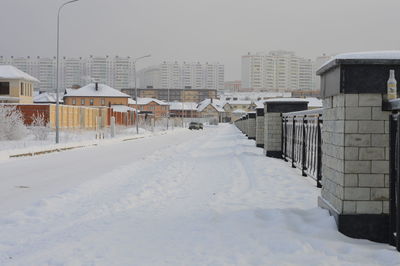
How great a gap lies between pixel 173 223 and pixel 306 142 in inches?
226

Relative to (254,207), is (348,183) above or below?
above

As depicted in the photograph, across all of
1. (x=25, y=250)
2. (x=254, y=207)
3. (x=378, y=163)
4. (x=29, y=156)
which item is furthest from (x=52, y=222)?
(x=29, y=156)

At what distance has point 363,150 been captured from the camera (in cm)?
548

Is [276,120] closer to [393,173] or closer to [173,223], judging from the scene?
[173,223]

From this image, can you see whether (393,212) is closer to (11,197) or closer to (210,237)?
(210,237)

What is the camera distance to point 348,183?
5508mm

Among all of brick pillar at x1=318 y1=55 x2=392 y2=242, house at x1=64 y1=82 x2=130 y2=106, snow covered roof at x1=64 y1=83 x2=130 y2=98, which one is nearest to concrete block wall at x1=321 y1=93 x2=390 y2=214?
brick pillar at x1=318 y1=55 x2=392 y2=242

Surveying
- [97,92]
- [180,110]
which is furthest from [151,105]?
[97,92]

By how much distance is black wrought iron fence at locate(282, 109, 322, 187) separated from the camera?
9.24 m

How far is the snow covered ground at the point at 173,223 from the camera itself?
183 inches

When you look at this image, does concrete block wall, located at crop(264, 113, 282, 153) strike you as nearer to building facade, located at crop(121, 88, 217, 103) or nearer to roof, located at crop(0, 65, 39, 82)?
roof, located at crop(0, 65, 39, 82)

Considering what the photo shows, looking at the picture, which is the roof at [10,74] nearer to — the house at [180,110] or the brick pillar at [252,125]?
the brick pillar at [252,125]

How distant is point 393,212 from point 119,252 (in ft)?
10.2

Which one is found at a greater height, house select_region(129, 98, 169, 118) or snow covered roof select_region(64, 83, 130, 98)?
snow covered roof select_region(64, 83, 130, 98)
